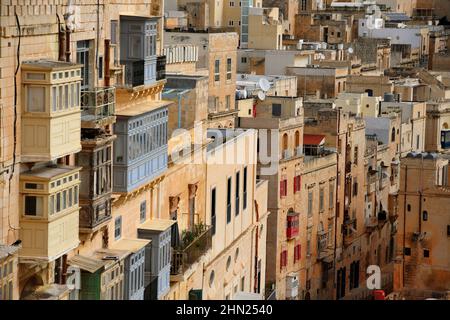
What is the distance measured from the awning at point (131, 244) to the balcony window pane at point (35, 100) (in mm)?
2808

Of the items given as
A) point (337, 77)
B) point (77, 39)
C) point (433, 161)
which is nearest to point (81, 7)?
point (77, 39)

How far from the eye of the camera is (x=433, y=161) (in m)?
36.1

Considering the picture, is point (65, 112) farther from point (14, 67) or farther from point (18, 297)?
point (18, 297)

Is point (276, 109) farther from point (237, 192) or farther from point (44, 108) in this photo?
point (44, 108)

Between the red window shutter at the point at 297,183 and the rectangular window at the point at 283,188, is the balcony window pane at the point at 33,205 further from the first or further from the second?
the red window shutter at the point at 297,183

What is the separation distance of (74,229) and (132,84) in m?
2.58

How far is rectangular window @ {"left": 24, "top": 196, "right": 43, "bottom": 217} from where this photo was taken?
14.1 metres

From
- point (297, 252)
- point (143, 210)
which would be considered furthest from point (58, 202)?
point (297, 252)

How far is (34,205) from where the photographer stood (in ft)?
46.3

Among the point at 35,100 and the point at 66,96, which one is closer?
the point at 35,100

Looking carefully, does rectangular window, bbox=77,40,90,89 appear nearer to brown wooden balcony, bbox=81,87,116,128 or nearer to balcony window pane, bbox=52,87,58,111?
brown wooden balcony, bbox=81,87,116,128

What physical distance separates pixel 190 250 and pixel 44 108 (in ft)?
17.7

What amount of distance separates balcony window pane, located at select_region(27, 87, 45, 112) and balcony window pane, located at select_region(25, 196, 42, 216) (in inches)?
29.8

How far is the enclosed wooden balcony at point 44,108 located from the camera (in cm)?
1395
